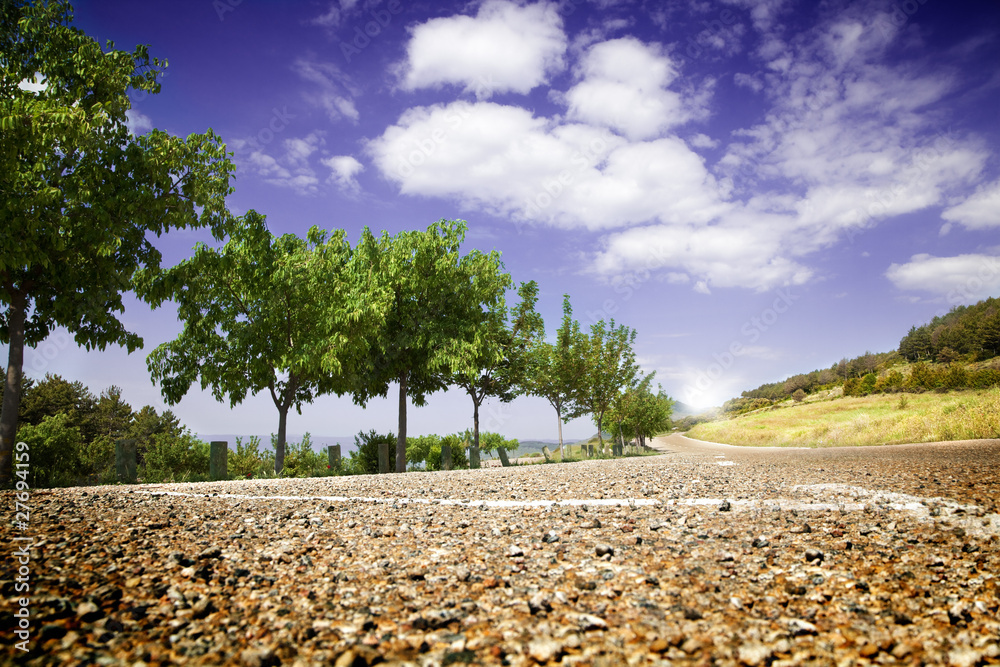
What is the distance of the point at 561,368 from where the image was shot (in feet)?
102

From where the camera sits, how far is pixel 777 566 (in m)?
3.36

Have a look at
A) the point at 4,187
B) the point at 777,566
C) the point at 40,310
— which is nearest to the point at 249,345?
the point at 40,310

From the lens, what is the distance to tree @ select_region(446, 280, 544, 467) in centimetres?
1980

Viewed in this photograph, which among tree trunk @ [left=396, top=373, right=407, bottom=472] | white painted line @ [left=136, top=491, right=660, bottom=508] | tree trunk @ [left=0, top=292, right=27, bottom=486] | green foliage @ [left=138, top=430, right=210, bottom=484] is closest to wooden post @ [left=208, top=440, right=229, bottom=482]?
green foliage @ [left=138, top=430, right=210, bottom=484]

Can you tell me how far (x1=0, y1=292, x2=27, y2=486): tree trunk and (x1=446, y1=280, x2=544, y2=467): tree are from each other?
12827mm

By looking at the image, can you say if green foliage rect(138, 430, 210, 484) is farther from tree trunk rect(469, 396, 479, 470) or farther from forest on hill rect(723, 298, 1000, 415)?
forest on hill rect(723, 298, 1000, 415)

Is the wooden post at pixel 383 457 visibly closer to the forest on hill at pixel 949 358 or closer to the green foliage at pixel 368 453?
the green foliage at pixel 368 453

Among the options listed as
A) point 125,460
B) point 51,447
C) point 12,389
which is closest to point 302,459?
point 125,460

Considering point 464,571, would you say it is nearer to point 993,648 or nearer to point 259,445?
point 993,648

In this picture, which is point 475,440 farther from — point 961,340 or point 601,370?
point 961,340

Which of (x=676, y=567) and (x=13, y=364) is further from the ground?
(x=13, y=364)

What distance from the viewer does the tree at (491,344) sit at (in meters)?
19.8

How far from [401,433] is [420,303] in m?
6.09

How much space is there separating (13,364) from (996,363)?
60.7 metres
